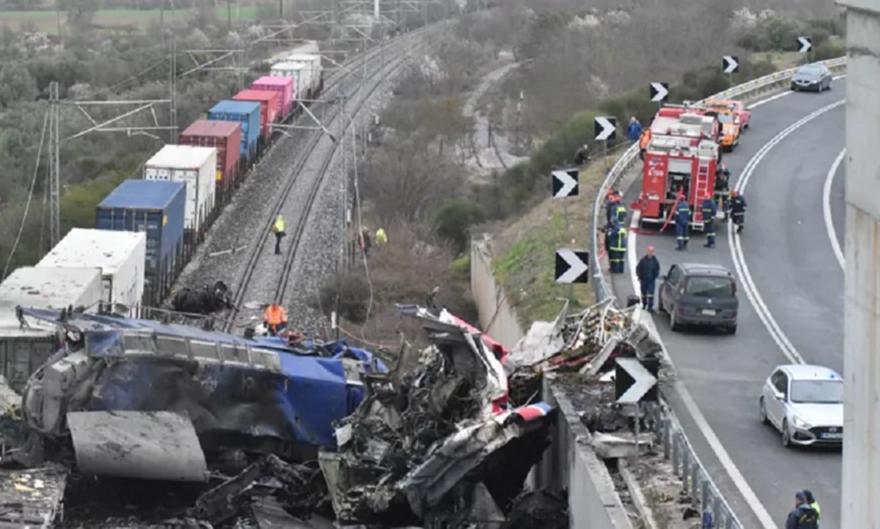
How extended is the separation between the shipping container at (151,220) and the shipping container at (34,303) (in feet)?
29.0

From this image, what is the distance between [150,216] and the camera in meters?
37.2

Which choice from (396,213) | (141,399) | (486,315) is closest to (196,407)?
(141,399)

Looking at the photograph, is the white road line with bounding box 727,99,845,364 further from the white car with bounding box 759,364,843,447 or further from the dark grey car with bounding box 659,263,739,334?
the white car with bounding box 759,364,843,447

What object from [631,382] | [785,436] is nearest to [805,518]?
[631,382]

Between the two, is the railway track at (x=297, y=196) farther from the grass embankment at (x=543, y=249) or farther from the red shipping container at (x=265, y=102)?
the grass embankment at (x=543, y=249)

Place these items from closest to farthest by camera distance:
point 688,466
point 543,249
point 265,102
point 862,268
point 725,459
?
point 862,268, point 688,466, point 725,459, point 543,249, point 265,102

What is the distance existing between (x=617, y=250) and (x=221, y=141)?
74.6 ft

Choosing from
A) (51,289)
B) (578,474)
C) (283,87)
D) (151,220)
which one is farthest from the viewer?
(283,87)

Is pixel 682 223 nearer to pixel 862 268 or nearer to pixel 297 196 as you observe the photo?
pixel 862 268

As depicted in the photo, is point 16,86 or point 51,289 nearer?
point 51,289

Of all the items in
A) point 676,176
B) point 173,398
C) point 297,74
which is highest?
point 676,176

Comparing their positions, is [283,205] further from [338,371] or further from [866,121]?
[866,121]

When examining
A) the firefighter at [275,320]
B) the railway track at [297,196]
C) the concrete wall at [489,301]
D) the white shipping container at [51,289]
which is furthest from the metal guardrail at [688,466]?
the railway track at [297,196]

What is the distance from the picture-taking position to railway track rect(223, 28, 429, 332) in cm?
4062
